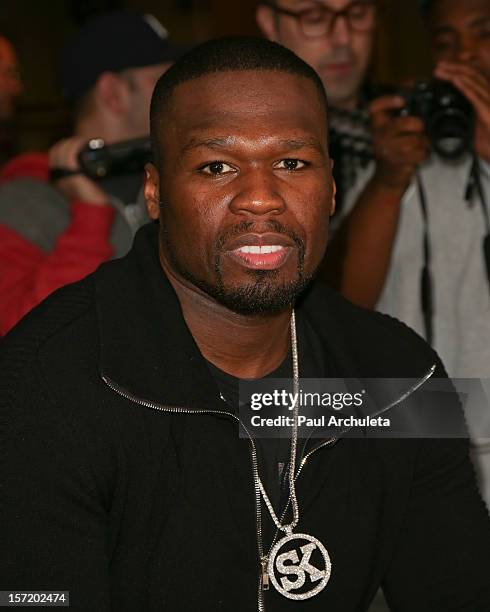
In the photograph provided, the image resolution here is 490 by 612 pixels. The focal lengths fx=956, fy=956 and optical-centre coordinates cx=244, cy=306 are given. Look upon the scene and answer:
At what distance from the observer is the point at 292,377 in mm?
1844

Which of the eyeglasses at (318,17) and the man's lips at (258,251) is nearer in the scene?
the man's lips at (258,251)

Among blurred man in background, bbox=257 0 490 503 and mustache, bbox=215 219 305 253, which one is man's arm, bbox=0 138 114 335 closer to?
blurred man in background, bbox=257 0 490 503

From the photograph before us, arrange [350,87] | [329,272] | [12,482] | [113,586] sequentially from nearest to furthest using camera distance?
[12,482], [113,586], [329,272], [350,87]

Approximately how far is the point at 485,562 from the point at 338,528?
0.31m

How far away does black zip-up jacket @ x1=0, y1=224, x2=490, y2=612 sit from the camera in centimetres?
144

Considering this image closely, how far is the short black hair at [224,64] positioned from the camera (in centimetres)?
168

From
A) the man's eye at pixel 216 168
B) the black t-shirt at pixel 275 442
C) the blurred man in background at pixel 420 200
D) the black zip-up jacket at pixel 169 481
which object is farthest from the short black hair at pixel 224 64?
the blurred man in background at pixel 420 200

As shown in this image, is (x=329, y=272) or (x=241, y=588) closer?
(x=241, y=588)

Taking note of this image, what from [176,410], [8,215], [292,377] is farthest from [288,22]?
[176,410]

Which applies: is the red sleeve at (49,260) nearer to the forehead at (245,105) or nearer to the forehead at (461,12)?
the forehead at (245,105)

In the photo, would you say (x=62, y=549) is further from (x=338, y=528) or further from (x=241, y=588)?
(x=338, y=528)

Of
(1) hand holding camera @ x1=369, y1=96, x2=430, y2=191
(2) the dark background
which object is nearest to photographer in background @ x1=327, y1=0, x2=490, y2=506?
(1) hand holding camera @ x1=369, y1=96, x2=430, y2=191

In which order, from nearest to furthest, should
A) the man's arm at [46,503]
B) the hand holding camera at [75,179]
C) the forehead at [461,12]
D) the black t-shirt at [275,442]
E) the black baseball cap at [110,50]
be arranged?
1. the man's arm at [46,503]
2. the black t-shirt at [275,442]
3. the forehead at [461,12]
4. the hand holding camera at [75,179]
5. the black baseball cap at [110,50]

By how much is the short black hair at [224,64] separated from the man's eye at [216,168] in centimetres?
14
